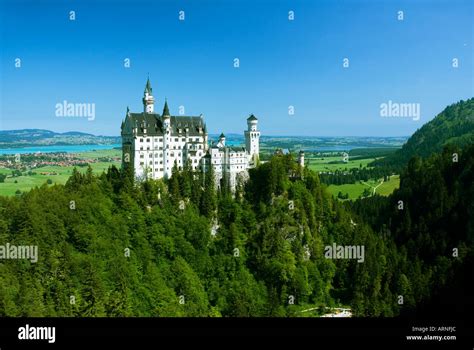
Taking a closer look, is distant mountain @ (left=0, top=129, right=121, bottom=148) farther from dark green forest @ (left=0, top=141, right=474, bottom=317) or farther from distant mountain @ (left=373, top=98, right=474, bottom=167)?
distant mountain @ (left=373, top=98, right=474, bottom=167)

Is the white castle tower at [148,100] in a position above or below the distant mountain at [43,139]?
above

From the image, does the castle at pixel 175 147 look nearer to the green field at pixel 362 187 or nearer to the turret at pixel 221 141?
the turret at pixel 221 141

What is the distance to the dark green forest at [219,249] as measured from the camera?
25.0 m

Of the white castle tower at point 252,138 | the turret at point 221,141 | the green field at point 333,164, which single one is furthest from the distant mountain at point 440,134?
the turret at point 221,141

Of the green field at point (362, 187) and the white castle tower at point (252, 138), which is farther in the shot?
the green field at point (362, 187)

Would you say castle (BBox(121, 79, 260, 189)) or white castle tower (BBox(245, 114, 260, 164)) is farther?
white castle tower (BBox(245, 114, 260, 164))

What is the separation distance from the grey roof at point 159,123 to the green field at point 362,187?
29.7 metres

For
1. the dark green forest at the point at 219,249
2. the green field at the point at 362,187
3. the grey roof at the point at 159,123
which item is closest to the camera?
the dark green forest at the point at 219,249

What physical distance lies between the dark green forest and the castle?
112 cm

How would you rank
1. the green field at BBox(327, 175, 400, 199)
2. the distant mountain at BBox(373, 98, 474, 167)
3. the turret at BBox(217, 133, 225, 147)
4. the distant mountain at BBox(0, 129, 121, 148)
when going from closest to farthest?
1. the turret at BBox(217, 133, 225, 147)
2. the distant mountain at BBox(0, 129, 121, 148)
3. the green field at BBox(327, 175, 400, 199)
4. the distant mountain at BBox(373, 98, 474, 167)

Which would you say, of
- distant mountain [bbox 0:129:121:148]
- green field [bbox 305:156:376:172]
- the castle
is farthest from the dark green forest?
green field [bbox 305:156:376:172]

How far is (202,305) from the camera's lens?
95.1ft

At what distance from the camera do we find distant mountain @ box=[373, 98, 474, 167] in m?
84.1

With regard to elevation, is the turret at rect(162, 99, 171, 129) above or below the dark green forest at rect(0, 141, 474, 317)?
above
